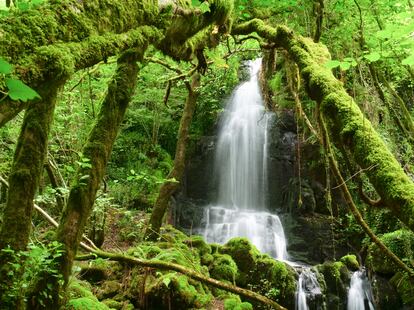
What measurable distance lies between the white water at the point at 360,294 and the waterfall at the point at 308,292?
94 centimetres

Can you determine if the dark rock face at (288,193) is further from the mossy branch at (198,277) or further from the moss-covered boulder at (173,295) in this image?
the mossy branch at (198,277)

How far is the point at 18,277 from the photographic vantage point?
124 inches

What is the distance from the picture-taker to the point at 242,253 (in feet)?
31.7

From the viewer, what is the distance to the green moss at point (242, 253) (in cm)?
950

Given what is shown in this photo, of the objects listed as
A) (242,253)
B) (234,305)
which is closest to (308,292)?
(242,253)

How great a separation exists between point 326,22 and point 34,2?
560 cm

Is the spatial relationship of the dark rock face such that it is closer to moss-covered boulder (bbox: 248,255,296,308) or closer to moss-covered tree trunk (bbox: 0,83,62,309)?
moss-covered boulder (bbox: 248,255,296,308)

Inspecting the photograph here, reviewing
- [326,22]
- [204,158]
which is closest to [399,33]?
[326,22]

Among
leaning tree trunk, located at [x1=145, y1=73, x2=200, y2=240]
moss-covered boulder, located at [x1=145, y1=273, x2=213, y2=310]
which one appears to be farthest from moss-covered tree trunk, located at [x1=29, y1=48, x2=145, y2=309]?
leaning tree trunk, located at [x1=145, y1=73, x2=200, y2=240]

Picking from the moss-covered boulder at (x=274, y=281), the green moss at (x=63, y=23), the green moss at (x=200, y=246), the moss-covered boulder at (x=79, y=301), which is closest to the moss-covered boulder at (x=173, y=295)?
the moss-covered boulder at (x=79, y=301)

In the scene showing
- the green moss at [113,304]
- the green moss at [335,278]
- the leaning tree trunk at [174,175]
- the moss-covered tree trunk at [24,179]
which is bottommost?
the green moss at [113,304]

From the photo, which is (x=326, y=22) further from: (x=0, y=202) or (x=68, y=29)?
(x=0, y=202)

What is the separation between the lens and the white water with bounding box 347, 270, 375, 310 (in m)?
10.1

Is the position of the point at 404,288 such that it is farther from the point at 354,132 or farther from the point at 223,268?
the point at 354,132
